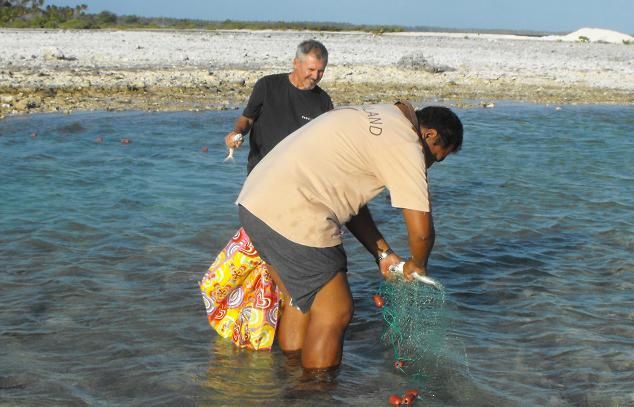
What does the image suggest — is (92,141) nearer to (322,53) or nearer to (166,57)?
(322,53)

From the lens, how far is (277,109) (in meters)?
6.17

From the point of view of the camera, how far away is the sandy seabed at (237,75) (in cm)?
1723

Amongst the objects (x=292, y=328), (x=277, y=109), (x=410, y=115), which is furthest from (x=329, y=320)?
(x=277, y=109)

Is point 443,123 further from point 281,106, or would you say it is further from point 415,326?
point 281,106

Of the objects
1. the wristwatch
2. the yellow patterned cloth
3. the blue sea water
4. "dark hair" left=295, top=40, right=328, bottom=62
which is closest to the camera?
the wristwatch

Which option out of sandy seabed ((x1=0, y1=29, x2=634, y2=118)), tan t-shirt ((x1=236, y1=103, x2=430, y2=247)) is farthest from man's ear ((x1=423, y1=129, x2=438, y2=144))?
sandy seabed ((x1=0, y1=29, x2=634, y2=118))

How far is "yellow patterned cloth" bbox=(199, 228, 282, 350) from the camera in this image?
18.8 ft

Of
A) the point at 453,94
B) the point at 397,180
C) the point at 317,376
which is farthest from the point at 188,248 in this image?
the point at 453,94

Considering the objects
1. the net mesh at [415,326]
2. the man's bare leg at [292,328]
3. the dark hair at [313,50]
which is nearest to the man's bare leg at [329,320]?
the man's bare leg at [292,328]

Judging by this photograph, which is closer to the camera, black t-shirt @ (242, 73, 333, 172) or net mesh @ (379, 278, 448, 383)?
net mesh @ (379, 278, 448, 383)

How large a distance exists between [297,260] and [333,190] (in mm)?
452

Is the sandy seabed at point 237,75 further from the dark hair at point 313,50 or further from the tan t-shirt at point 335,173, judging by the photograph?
the tan t-shirt at point 335,173

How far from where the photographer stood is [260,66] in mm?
23281

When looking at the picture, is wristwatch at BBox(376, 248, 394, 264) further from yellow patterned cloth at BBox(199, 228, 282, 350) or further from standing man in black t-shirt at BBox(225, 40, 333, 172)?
standing man in black t-shirt at BBox(225, 40, 333, 172)
